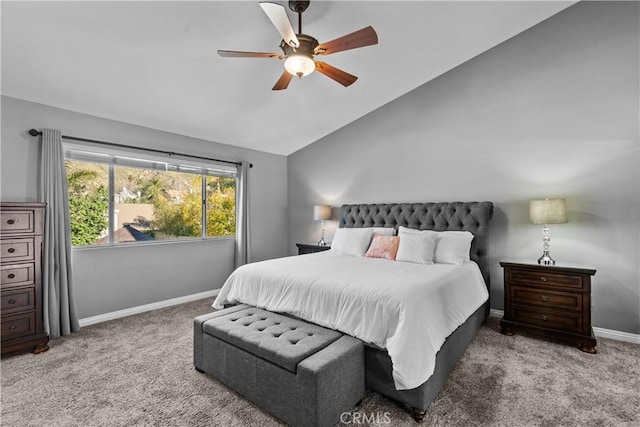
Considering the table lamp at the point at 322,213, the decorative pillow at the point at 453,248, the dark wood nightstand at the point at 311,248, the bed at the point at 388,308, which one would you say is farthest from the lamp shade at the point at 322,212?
the decorative pillow at the point at 453,248

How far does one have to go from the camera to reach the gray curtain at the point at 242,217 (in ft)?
16.6

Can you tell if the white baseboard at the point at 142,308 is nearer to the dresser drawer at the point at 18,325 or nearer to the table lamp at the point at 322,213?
the dresser drawer at the point at 18,325

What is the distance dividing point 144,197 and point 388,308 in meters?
3.76

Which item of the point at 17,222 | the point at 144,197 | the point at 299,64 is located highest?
the point at 299,64

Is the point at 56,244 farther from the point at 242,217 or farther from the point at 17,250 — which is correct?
the point at 242,217

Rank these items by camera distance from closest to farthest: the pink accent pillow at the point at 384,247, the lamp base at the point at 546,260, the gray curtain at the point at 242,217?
the lamp base at the point at 546,260 < the pink accent pillow at the point at 384,247 < the gray curtain at the point at 242,217

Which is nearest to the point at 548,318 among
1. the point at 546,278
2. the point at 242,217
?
the point at 546,278

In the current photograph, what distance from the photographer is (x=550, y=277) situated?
2990 mm

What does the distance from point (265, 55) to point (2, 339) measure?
3.38m

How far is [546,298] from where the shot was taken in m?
3.02

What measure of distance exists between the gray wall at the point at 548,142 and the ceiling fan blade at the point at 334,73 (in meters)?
1.96

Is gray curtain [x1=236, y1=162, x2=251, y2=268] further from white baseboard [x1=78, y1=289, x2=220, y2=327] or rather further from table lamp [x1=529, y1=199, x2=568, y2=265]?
table lamp [x1=529, y1=199, x2=568, y2=265]

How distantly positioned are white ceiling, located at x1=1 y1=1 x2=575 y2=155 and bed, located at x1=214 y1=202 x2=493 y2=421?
1994mm

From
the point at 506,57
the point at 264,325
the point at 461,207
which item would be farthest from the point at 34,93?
the point at 506,57
